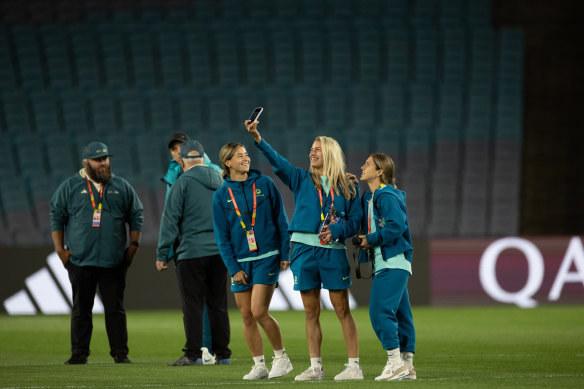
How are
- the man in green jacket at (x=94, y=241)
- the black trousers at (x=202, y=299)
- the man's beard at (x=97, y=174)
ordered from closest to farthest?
the black trousers at (x=202, y=299)
the man in green jacket at (x=94, y=241)
the man's beard at (x=97, y=174)

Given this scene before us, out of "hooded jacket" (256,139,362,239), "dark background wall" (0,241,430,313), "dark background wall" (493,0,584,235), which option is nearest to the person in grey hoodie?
"hooded jacket" (256,139,362,239)

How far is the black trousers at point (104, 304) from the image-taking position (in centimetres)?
827

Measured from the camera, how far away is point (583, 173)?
19.1 m

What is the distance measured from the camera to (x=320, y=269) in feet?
21.7

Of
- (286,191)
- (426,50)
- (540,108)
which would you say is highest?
(426,50)

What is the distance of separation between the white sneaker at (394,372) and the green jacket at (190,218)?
220cm

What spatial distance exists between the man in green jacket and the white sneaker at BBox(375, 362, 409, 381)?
9.21ft

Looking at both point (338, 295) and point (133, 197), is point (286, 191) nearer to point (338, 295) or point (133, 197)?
point (133, 197)

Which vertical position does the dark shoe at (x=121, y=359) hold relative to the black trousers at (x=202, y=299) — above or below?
below

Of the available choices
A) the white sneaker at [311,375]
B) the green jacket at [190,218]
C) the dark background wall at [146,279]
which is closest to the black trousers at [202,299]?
the green jacket at [190,218]

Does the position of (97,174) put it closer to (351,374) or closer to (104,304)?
(104,304)

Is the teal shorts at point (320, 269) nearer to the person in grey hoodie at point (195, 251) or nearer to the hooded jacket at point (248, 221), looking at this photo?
the hooded jacket at point (248, 221)

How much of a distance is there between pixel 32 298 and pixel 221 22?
9135mm

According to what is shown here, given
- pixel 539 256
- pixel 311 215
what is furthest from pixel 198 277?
pixel 539 256
